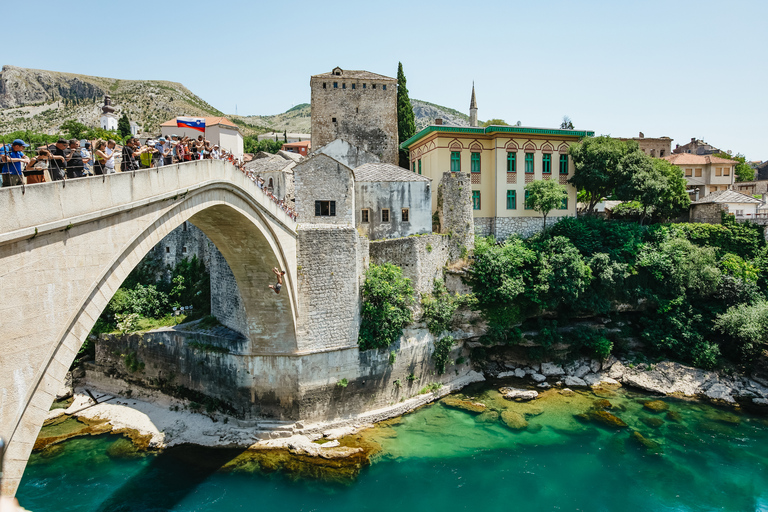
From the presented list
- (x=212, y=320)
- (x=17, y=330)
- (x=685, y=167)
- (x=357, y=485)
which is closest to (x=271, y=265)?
(x=212, y=320)

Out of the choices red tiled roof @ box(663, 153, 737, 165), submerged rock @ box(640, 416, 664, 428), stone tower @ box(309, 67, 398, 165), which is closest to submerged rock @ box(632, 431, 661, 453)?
submerged rock @ box(640, 416, 664, 428)

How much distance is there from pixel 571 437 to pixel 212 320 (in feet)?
52.0

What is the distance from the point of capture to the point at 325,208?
18.8 meters

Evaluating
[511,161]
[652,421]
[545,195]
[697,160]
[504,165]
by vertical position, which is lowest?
[652,421]

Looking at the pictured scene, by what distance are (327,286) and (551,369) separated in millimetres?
12594

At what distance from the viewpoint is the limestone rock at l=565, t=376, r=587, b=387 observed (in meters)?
22.1

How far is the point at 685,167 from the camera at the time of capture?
39.8m

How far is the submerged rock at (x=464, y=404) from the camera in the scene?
65.1 ft

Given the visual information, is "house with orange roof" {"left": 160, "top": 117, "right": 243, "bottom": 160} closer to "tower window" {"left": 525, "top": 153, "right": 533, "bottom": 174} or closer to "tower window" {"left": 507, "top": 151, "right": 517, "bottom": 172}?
"tower window" {"left": 507, "top": 151, "right": 517, "bottom": 172}

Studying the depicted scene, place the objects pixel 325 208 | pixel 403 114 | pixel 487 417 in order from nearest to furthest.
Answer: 1. pixel 325 208
2. pixel 487 417
3. pixel 403 114

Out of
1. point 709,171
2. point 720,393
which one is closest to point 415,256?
point 720,393

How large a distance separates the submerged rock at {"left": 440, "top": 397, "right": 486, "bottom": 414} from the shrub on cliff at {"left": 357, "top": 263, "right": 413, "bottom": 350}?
12.8 ft

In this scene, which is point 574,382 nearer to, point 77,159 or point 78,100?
point 77,159

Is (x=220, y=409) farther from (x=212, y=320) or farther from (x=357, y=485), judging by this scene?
(x=357, y=485)
